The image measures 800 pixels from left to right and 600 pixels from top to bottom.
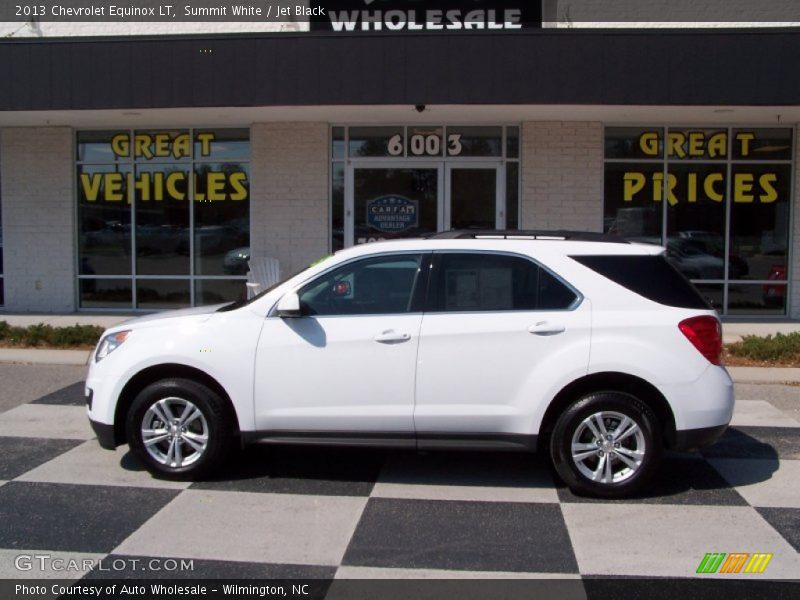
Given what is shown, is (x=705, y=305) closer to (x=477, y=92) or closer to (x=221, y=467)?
(x=221, y=467)

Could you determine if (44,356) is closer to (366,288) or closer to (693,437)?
(366,288)

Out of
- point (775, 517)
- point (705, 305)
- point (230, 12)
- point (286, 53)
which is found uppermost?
point (230, 12)

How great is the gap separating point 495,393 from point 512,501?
76cm

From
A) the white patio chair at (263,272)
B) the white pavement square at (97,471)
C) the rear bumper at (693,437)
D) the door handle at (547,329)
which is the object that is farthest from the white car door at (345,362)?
the white patio chair at (263,272)

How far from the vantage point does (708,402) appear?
556 centimetres

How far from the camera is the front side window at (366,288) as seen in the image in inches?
229

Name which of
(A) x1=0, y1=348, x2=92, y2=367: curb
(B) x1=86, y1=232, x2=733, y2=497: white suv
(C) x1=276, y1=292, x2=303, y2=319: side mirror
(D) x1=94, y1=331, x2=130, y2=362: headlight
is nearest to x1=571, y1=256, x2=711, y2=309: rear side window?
(B) x1=86, y1=232, x2=733, y2=497: white suv

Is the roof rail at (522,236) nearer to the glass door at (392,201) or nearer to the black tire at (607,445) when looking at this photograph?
the black tire at (607,445)

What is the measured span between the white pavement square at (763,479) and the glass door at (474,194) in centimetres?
765

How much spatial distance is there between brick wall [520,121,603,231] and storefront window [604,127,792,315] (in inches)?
12.2

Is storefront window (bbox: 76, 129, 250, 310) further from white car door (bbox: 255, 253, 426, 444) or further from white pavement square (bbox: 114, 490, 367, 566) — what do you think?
white pavement square (bbox: 114, 490, 367, 566)

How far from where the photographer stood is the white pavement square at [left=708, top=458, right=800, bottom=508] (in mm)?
5738

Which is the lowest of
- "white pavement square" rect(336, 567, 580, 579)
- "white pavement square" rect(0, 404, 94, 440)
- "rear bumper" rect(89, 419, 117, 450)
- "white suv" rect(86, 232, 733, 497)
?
"white pavement square" rect(336, 567, 580, 579)

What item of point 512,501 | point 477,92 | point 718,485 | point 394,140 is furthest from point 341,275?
point 394,140
